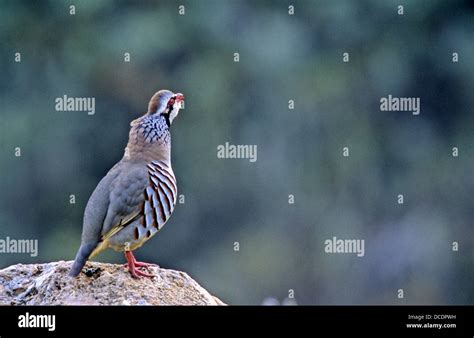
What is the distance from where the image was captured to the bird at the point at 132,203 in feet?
26.5

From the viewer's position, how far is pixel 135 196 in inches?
321

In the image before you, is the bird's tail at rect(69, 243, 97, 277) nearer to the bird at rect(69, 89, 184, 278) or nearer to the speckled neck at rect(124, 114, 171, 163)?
the bird at rect(69, 89, 184, 278)

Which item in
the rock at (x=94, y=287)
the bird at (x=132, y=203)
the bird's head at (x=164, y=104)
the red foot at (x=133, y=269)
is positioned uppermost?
the bird's head at (x=164, y=104)

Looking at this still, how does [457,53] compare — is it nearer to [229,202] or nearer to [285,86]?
[285,86]

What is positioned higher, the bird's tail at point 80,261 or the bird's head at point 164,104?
the bird's head at point 164,104

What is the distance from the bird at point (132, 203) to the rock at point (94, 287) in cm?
9

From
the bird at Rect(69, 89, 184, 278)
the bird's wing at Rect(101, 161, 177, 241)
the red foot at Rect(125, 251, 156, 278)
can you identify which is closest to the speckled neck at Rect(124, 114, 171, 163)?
the bird at Rect(69, 89, 184, 278)

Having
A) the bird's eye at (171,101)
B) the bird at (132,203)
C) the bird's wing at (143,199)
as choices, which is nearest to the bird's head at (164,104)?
the bird's eye at (171,101)

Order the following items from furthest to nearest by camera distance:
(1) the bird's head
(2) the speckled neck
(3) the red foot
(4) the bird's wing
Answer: (1) the bird's head, (2) the speckled neck, (4) the bird's wing, (3) the red foot

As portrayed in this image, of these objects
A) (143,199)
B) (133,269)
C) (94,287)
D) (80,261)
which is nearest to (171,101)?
(143,199)

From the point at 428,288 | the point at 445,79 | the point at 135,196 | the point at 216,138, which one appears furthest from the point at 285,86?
the point at 135,196

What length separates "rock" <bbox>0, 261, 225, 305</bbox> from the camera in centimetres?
781

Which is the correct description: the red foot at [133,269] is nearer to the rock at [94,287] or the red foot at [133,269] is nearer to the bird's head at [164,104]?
the rock at [94,287]

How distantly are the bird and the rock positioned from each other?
9 cm
